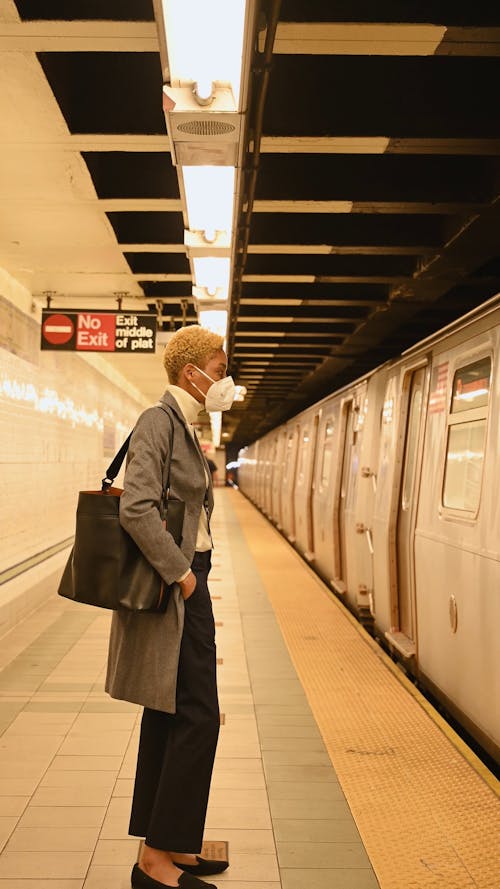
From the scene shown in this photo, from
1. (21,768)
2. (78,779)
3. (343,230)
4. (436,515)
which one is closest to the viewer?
(78,779)

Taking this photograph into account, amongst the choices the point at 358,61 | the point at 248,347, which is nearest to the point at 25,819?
the point at 358,61

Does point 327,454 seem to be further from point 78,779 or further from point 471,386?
point 78,779

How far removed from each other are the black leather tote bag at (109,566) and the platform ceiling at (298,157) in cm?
166

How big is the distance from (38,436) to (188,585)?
5249mm

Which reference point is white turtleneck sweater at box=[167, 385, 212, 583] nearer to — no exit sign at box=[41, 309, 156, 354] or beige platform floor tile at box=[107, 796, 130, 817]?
beige platform floor tile at box=[107, 796, 130, 817]

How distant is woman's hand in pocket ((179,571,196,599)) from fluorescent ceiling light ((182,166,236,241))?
1989 mm

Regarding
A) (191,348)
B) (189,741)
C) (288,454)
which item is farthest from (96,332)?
(288,454)

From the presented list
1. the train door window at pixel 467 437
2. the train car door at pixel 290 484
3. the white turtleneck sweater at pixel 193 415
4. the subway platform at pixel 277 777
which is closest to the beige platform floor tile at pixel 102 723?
the subway platform at pixel 277 777

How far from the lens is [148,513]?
2.29 meters

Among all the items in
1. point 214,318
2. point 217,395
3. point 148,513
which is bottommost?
point 148,513

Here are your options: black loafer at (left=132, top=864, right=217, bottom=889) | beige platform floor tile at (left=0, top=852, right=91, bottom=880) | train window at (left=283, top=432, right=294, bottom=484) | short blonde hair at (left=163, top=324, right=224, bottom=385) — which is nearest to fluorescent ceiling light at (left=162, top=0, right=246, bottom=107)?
short blonde hair at (left=163, top=324, right=224, bottom=385)

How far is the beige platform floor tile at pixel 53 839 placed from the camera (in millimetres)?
2795

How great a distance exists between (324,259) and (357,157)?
174cm

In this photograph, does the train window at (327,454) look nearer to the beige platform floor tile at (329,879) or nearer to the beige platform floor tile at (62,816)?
the beige platform floor tile at (62,816)
